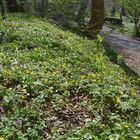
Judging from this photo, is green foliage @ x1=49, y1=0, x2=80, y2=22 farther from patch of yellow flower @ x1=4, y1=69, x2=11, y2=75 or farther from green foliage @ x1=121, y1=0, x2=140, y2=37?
patch of yellow flower @ x1=4, y1=69, x2=11, y2=75

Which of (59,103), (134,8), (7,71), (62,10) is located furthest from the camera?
(134,8)

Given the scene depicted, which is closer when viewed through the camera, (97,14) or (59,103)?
(59,103)

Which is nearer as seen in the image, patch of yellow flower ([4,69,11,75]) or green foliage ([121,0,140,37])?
patch of yellow flower ([4,69,11,75])

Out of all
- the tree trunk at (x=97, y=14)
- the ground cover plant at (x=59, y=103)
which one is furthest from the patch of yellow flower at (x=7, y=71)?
the tree trunk at (x=97, y=14)

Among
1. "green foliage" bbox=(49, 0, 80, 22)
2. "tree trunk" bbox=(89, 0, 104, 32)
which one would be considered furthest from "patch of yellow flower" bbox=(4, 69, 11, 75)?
"green foliage" bbox=(49, 0, 80, 22)

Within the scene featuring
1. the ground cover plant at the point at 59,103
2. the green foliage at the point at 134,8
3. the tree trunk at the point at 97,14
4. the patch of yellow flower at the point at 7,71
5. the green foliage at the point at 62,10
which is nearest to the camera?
the ground cover plant at the point at 59,103

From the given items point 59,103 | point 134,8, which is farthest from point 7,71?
point 134,8

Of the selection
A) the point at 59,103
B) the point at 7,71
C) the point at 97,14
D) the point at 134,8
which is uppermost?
the point at 97,14

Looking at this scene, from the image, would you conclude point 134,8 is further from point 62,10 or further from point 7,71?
point 7,71

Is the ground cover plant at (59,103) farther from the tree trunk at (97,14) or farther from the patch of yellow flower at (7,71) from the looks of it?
the tree trunk at (97,14)

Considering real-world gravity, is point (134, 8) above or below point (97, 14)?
below

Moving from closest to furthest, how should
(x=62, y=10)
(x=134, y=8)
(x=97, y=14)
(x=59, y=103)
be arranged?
(x=59, y=103) < (x=97, y=14) < (x=62, y=10) < (x=134, y=8)

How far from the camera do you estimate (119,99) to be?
22.4 ft

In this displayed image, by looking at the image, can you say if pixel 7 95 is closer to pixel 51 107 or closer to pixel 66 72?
pixel 51 107
